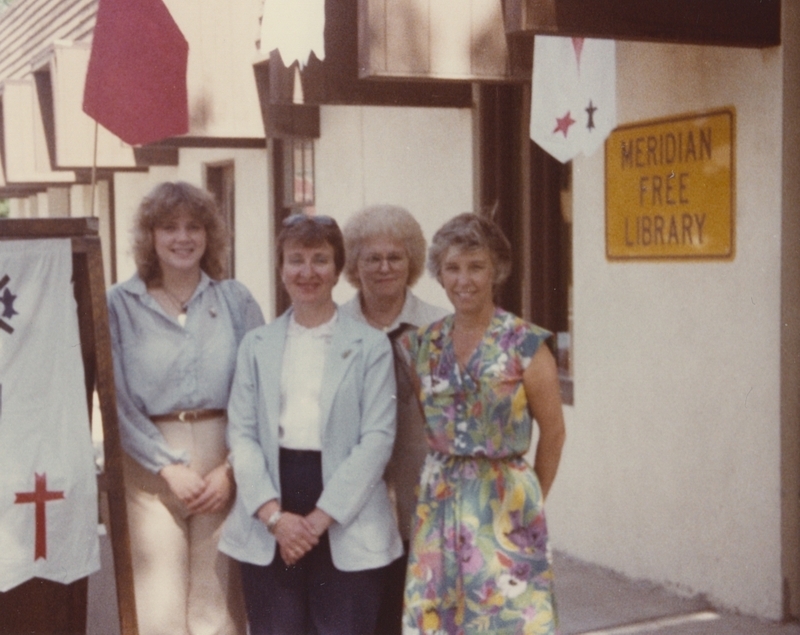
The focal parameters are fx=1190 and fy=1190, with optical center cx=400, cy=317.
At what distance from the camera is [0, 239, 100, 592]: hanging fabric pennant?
3521mm

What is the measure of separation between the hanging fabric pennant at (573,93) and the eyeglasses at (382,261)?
2269 millimetres

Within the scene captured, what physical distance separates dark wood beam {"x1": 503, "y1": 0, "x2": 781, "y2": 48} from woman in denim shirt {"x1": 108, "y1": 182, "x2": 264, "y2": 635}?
4.54ft

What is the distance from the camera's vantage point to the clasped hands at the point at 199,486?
350cm

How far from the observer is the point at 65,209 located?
1741cm

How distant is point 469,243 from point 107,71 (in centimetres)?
178

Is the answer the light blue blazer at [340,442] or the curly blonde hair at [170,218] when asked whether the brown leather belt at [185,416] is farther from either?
the curly blonde hair at [170,218]

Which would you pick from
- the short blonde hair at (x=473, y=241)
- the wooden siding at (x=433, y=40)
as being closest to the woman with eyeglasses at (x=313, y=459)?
the short blonde hair at (x=473, y=241)

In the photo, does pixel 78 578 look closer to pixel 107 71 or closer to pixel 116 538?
pixel 116 538

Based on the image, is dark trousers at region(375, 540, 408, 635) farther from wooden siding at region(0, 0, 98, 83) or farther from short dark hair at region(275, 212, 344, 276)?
wooden siding at region(0, 0, 98, 83)

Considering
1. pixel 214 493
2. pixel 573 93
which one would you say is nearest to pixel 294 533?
pixel 214 493

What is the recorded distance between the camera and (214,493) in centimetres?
354

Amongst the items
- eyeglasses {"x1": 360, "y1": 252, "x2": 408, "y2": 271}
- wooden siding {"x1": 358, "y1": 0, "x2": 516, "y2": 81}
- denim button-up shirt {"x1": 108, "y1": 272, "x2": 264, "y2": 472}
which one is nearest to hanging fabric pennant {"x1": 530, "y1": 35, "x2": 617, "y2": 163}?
wooden siding {"x1": 358, "y1": 0, "x2": 516, "y2": 81}

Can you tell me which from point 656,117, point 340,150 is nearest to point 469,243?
point 656,117

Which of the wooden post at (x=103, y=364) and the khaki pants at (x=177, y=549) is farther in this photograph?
the khaki pants at (x=177, y=549)
